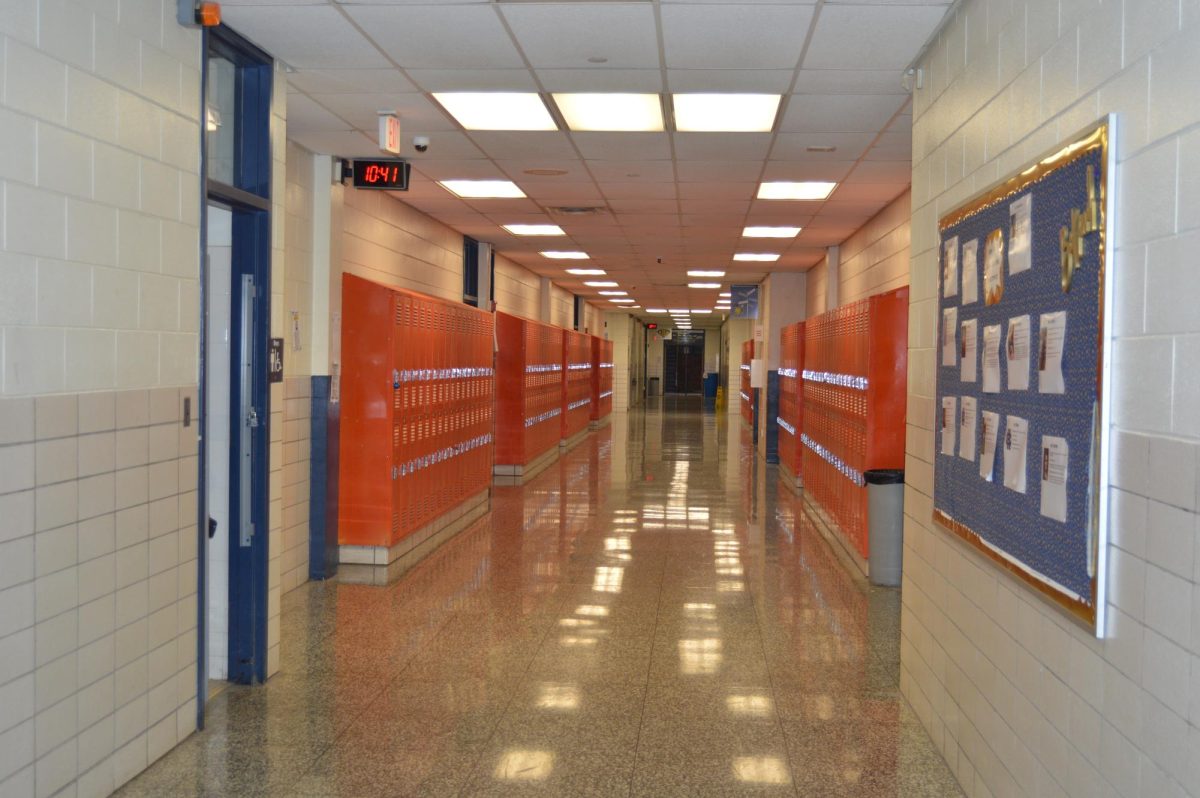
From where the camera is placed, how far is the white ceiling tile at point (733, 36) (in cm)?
399

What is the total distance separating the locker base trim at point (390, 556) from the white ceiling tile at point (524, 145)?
9.14ft

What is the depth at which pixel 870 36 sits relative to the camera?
4.23 m

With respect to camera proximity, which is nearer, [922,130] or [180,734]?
[180,734]

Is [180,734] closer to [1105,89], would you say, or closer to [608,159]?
[1105,89]

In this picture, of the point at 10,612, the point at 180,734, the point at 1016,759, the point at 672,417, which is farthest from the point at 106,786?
the point at 672,417

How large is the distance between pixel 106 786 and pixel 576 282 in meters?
15.0

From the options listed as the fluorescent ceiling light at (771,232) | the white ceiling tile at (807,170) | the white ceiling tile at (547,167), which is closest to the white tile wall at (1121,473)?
the white ceiling tile at (807,170)

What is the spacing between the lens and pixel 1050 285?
2643 millimetres

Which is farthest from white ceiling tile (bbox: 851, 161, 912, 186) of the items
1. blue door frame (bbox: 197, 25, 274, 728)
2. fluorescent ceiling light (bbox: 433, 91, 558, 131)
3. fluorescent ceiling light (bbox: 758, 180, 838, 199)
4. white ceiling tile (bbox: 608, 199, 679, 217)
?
blue door frame (bbox: 197, 25, 274, 728)

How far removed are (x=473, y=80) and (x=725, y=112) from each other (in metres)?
1.44

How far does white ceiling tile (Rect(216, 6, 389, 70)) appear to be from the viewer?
161 inches

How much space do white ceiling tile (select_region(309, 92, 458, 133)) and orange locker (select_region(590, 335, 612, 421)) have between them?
15.1m

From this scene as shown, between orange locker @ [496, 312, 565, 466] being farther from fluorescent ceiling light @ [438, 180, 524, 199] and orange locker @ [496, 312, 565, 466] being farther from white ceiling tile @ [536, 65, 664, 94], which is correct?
white ceiling tile @ [536, 65, 664, 94]

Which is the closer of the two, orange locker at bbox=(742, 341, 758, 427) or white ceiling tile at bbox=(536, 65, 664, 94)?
white ceiling tile at bbox=(536, 65, 664, 94)
